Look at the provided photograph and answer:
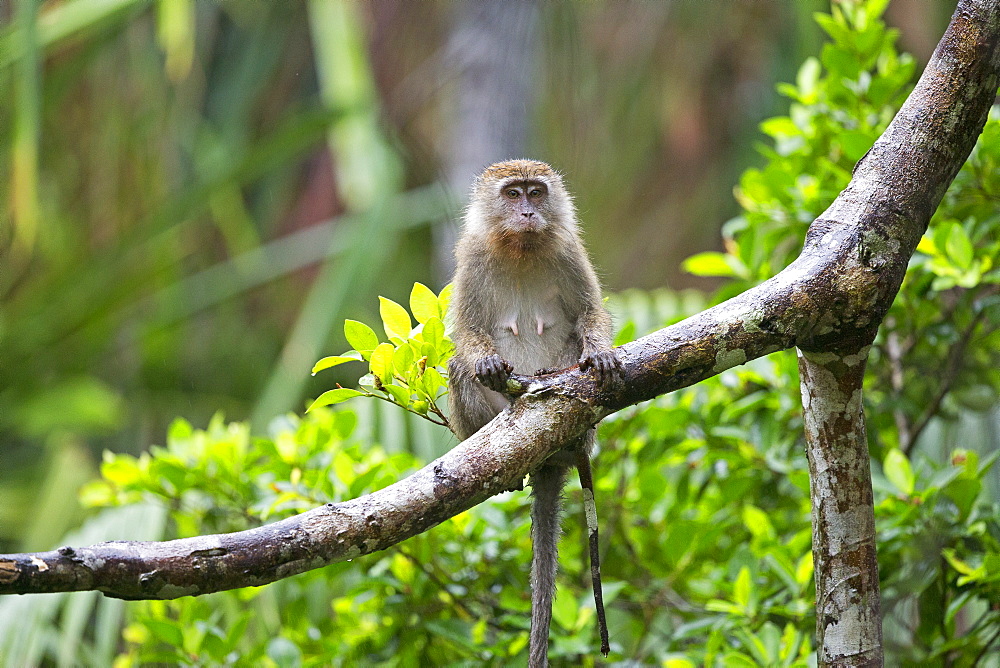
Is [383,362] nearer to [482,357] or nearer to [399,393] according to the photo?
[399,393]

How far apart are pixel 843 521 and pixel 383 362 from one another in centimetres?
99

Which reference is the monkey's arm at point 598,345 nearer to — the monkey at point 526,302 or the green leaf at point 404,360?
the monkey at point 526,302

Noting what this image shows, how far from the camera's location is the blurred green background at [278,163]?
4.80m

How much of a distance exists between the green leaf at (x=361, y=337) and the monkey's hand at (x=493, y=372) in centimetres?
29

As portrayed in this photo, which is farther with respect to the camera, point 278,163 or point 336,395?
point 278,163

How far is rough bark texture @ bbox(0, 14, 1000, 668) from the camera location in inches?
61.2

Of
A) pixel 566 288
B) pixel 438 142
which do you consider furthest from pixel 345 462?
pixel 438 142

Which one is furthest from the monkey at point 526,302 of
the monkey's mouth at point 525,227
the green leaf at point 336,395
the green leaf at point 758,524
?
the green leaf at point 758,524

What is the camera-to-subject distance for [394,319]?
2.06 meters

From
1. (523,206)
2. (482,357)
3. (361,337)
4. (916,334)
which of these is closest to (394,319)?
(361,337)

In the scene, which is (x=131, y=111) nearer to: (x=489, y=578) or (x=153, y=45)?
(x=153, y=45)

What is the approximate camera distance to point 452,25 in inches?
260

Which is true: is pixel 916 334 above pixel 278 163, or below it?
below

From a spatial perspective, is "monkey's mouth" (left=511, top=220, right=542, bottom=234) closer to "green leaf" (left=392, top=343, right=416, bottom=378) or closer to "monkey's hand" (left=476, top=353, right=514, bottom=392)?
"monkey's hand" (left=476, top=353, right=514, bottom=392)
